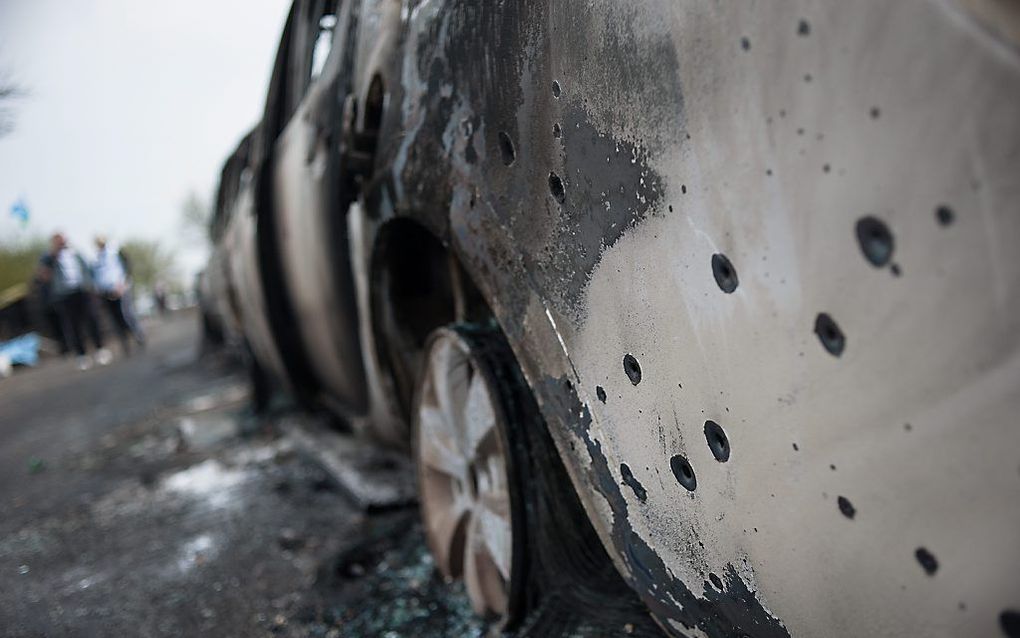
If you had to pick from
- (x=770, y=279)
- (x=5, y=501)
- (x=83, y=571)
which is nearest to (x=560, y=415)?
(x=770, y=279)

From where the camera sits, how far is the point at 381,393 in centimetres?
215

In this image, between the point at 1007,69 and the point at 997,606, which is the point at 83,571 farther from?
the point at 1007,69

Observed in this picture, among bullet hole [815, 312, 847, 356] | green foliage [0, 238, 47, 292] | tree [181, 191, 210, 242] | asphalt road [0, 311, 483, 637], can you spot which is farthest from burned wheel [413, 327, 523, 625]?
tree [181, 191, 210, 242]

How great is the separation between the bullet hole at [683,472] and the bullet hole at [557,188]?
A: 1.37 ft

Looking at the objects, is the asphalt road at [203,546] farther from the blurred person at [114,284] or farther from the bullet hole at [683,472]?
the blurred person at [114,284]

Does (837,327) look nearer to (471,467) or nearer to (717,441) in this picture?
(717,441)

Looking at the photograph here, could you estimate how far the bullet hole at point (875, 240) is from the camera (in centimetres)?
56

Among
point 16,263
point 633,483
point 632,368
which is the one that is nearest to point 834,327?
point 632,368

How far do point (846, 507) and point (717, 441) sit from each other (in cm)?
17

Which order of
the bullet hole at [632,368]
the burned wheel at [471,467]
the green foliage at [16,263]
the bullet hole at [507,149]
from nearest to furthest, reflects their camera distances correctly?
1. the bullet hole at [632,368]
2. the bullet hole at [507,149]
3. the burned wheel at [471,467]
4. the green foliage at [16,263]

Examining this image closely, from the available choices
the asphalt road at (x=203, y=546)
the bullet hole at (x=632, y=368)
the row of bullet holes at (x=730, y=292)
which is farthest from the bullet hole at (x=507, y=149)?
the asphalt road at (x=203, y=546)

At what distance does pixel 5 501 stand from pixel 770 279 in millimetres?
4384

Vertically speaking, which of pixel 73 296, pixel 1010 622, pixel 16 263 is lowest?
pixel 1010 622

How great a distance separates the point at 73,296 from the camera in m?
9.62
